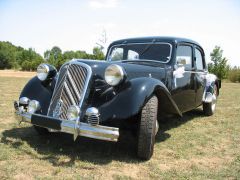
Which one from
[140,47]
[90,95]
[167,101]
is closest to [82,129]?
[90,95]

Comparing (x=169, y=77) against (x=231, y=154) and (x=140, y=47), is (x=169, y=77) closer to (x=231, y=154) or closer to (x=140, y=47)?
(x=140, y=47)

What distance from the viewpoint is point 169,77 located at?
4645mm

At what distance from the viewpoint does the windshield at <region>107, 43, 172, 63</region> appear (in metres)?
4.93

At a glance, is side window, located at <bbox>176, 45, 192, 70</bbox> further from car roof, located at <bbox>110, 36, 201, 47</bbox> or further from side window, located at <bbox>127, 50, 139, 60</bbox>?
side window, located at <bbox>127, 50, 139, 60</bbox>

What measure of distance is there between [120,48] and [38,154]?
8.88ft

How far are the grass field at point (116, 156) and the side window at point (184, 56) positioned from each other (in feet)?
3.99

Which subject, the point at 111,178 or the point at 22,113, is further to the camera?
the point at 22,113

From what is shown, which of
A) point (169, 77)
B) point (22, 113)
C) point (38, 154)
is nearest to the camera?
point (38, 154)

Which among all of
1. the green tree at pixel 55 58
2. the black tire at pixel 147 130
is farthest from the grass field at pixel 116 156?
the green tree at pixel 55 58

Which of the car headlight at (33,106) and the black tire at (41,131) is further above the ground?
the car headlight at (33,106)

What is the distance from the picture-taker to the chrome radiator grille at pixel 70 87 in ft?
12.0

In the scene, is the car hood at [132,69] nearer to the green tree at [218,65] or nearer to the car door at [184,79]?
the car door at [184,79]

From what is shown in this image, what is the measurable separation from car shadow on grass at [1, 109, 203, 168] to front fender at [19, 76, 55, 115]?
514 mm

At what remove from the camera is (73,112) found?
3428mm
